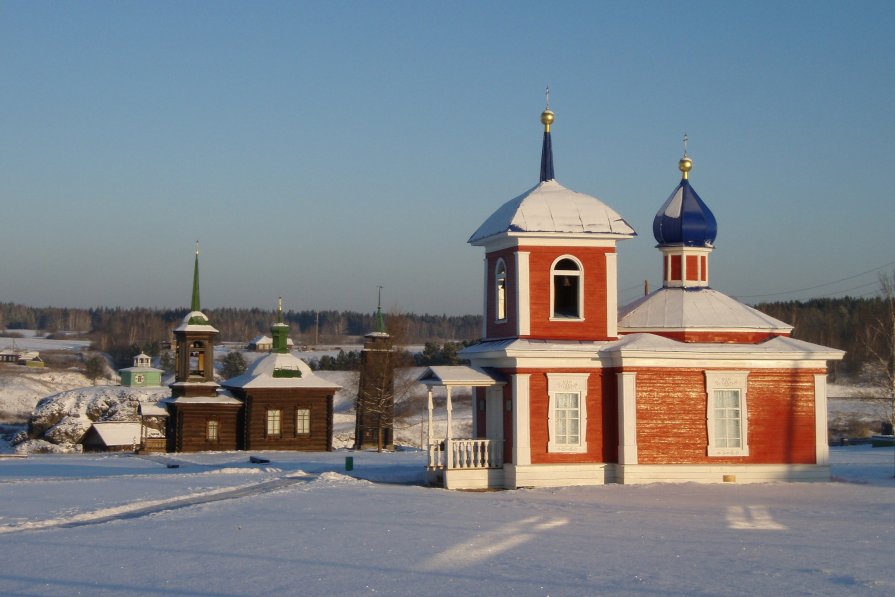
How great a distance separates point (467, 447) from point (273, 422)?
17611 millimetres

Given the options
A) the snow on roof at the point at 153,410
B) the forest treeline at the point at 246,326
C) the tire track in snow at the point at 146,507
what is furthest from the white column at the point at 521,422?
the forest treeline at the point at 246,326

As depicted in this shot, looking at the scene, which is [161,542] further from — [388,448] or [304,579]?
[388,448]

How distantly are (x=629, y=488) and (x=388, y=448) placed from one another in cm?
2338

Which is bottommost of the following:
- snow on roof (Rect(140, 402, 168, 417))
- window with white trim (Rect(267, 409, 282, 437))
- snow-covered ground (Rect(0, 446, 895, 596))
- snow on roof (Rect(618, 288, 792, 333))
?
snow-covered ground (Rect(0, 446, 895, 596))

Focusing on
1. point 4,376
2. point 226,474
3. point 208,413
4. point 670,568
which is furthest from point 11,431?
point 670,568

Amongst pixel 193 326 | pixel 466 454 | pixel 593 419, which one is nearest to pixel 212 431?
pixel 193 326

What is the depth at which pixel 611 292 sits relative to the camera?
24141 millimetres

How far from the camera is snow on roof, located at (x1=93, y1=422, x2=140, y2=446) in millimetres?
45531

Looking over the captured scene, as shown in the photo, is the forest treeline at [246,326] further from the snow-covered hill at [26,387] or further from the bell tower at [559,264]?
the bell tower at [559,264]

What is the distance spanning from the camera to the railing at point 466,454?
23250mm

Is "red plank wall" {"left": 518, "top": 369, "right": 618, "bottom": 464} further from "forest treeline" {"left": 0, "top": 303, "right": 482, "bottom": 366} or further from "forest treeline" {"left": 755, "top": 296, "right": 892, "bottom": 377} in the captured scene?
"forest treeline" {"left": 0, "top": 303, "right": 482, "bottom": 366}

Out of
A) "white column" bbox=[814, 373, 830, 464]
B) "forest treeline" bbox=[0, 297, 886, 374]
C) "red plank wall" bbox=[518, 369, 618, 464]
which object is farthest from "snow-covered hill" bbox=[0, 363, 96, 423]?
"white column" bbox=[814, 373, 830, 464]

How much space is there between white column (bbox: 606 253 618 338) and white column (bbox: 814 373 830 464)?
15.1 ft

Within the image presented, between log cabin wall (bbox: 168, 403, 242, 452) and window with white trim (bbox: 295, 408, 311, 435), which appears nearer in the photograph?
log cabin wall (bbox: 168, 403, 242, 452)
